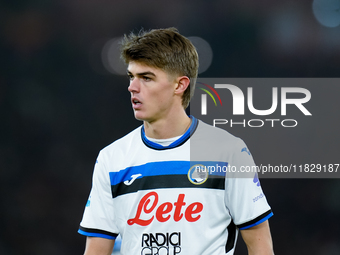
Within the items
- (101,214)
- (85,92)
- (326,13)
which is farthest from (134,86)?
(326,13)

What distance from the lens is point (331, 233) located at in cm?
494

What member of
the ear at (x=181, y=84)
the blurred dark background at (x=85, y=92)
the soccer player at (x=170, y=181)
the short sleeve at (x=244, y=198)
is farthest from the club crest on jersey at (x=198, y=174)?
the blurred dark background at (x=85, y=92)

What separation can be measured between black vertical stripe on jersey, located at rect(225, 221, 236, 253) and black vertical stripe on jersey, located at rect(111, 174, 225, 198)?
0.20 metres

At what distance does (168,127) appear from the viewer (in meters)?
2.07

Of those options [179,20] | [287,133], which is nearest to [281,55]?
[287,133]

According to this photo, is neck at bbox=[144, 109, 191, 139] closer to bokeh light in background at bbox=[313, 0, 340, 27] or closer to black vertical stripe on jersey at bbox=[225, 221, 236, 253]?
black vertical stripe on jersey at bbox=[225, 221, 236, 253]

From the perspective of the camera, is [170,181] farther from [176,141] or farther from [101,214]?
[101,214]

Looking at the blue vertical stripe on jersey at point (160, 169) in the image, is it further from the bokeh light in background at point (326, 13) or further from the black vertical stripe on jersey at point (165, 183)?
the bokeh light in background at point (326, 13)

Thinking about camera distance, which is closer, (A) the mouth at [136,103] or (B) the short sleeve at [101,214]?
(A) the mouth at [136,103]

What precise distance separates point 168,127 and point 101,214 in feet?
1.84

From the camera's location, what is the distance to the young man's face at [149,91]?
196 cm

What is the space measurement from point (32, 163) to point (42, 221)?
2.25 ft

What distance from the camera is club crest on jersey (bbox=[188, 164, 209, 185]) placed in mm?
2014

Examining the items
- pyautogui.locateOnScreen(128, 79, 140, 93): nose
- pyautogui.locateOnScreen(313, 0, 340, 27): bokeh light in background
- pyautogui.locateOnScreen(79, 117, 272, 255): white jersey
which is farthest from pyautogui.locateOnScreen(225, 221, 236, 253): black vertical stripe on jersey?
pyautogui.locateOnScreen(313, 0, 340, 27): bokeh light in background
